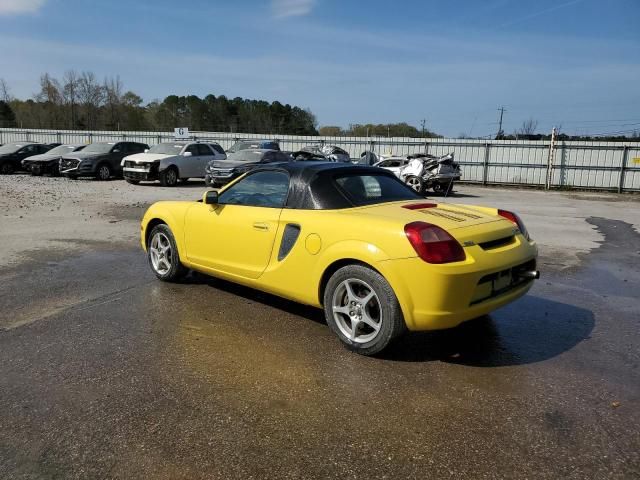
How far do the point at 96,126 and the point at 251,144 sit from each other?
5220cm

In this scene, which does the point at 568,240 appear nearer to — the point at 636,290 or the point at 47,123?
the point at 636,290

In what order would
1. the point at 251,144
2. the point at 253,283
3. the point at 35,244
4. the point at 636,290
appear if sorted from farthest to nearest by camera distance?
the point at 251,144 → the point at 35,244 → the point at 636,290 → the point at 253,283

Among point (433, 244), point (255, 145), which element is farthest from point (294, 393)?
point (255, 145)

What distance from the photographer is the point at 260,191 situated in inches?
189

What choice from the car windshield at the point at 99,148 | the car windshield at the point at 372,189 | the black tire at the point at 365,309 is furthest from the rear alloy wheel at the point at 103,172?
the black tire at the point at 365,309

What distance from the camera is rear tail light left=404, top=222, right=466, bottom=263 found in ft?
11.5

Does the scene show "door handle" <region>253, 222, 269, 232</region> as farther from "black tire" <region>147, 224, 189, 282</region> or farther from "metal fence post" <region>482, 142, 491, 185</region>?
"metal fence post" <region>482, 142, 491, 185</region>

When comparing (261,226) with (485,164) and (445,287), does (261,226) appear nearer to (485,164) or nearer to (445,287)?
(445,287)

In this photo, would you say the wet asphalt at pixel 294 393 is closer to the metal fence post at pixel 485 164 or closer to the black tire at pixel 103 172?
the black tire at pixel 103 172

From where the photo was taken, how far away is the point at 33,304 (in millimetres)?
4992

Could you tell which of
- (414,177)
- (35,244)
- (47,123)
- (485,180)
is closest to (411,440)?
(35,244)

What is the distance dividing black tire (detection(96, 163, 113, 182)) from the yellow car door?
1753 centimetres

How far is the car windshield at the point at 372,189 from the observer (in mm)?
4402

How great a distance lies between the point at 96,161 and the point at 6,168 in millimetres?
6642
